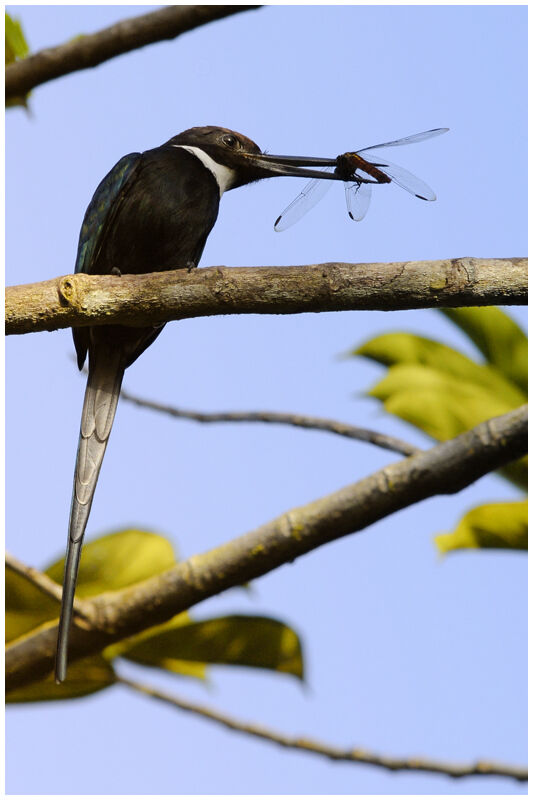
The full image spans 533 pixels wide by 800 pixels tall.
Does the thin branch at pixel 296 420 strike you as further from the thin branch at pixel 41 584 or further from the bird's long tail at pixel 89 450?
the thin branch at pixel 41 584

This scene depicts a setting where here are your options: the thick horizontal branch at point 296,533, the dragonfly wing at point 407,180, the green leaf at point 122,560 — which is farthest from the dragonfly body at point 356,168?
the green leaf at point 122,560

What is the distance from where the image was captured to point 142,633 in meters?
2.63

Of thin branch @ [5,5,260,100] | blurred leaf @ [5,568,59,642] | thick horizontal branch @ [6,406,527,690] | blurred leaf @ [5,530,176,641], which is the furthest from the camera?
blurred leaf @ [5,530,176,641]

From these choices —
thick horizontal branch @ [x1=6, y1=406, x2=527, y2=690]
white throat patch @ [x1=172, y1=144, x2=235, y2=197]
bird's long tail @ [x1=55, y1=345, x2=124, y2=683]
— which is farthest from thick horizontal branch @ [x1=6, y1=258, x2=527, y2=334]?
white throat patch @ [x1=172, y1=144, x2=235, y2=197]

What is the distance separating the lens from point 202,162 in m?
3.27

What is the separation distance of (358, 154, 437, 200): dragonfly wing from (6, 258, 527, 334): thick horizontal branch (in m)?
0.67

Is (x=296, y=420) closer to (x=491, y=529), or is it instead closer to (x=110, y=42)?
(x=491, y=529)

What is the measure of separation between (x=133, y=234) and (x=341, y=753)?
172cm

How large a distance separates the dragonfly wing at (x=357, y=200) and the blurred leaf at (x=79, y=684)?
1540mm

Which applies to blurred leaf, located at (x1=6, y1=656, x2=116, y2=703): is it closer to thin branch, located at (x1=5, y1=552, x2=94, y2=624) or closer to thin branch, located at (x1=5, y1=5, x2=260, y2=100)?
thin branch, located at (x1=5, y1=552, x2=94, y2=624)

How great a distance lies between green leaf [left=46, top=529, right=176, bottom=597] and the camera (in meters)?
2.69

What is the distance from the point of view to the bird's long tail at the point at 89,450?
224 cm

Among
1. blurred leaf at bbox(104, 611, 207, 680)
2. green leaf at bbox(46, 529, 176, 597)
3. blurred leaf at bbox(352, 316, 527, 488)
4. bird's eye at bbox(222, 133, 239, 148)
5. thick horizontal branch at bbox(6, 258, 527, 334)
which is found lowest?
blurred leaf at bbox(104, 611, 207, 680)

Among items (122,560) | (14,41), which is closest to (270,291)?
(122,560)
